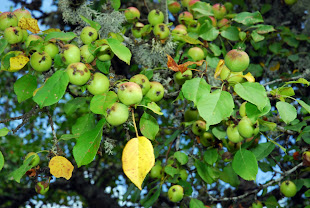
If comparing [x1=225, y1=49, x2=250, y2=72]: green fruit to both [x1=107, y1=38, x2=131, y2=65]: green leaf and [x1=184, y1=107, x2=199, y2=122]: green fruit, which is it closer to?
[x1=107, y1=38, x2=131, y2=65]: green leaf

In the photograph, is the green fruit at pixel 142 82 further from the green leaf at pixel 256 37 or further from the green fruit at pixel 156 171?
the green leaf at pixel 256 37

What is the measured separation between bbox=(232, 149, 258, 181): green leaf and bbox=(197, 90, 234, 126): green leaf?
16.3 inches

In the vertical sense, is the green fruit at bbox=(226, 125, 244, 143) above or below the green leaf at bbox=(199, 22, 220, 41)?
below

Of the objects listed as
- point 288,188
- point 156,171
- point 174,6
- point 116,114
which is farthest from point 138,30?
point 288,188

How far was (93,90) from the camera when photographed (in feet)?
4.32

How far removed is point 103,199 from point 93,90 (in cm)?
238

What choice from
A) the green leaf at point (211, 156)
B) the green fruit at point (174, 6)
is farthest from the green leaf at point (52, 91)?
the green fruit at point (174, 6)

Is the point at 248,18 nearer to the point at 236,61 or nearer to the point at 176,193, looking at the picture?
the point at 236,61

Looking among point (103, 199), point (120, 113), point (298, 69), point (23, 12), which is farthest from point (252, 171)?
point (103, 199)

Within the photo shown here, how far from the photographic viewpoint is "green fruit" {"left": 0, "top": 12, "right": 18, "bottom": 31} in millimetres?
1429

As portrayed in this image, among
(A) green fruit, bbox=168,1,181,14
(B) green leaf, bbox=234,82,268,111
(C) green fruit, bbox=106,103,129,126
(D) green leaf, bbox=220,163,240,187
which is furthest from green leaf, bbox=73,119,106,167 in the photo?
(A) green fruit, bbox=168,1,181,14

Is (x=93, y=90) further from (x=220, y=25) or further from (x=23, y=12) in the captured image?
(x=220, y=25)

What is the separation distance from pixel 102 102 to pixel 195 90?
38 centimetres

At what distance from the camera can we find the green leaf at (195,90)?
49.4 inches
